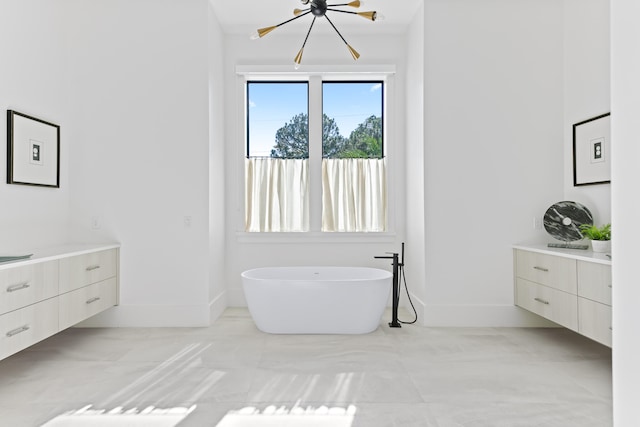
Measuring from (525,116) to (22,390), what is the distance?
4191mm

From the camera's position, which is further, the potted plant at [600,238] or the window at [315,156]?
the window at [315,156]

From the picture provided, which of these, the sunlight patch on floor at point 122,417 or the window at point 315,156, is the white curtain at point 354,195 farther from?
the sunlight patch on floor at point 122,417

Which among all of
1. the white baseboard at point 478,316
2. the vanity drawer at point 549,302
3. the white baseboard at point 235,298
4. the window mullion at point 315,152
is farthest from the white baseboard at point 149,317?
the vanity drawer at point 549,302

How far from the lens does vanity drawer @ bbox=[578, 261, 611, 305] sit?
102 inches

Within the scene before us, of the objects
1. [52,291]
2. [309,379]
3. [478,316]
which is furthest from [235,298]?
[478,316]

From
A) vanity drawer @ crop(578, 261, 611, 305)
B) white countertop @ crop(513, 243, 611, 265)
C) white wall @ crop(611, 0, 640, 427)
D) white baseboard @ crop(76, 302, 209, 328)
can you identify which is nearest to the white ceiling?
white countertop @ crop(513, 243, 611, 265)

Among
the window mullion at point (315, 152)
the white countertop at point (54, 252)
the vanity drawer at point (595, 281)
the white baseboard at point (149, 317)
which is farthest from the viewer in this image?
the window mullion at point (315, 152)

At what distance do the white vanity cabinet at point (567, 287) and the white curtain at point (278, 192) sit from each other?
2.14 metres

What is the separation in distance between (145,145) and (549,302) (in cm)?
354

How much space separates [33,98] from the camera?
330 cm

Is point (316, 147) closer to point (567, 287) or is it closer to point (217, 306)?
point (217, 306)

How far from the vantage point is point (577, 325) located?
2887 mm

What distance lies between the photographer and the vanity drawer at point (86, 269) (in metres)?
2.93

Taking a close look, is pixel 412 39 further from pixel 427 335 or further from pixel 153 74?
pixel 427 335
